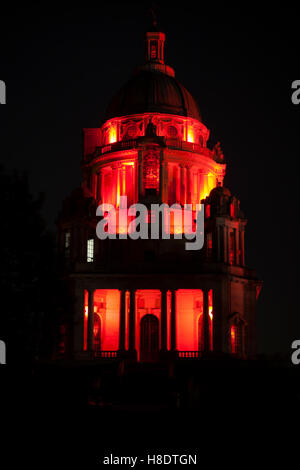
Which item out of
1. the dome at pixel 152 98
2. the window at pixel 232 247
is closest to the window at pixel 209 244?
the window at pixel 232 247

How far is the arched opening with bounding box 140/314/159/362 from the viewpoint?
6744cm

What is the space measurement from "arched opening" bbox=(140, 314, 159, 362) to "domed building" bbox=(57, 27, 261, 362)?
0.28 ft

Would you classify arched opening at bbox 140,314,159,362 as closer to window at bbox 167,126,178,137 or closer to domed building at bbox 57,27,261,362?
domed building at bbox 57,27,261,362

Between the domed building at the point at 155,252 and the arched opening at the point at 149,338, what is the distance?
3.3 inches

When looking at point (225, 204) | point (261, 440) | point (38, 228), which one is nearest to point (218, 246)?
point (225, 204)

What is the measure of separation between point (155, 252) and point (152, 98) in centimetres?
1730

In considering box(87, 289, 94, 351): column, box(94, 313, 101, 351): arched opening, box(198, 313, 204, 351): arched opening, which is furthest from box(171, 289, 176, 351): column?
box(94, 313, 101, 351): arched opening

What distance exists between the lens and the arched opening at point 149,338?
67.4 m

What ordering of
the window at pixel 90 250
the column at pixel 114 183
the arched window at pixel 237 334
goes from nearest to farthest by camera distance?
1. the arched window at pixel 237 334
2. the window at pixel 90 250
3. the column at pixel 114 183

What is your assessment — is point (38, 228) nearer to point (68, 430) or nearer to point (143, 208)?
point (68, 430)

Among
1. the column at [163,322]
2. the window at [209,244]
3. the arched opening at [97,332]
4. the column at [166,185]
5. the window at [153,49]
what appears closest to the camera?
the column at [163,322]

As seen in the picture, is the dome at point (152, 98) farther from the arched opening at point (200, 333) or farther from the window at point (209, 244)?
the arched opening at point (200, 333)
